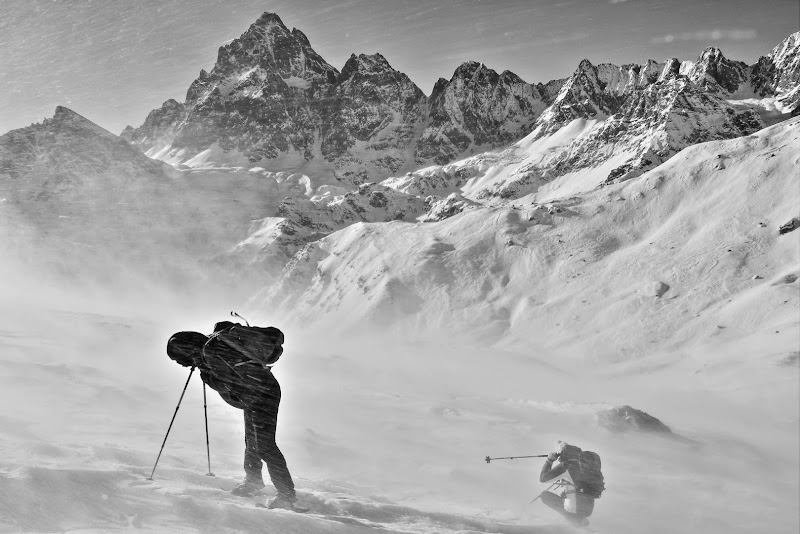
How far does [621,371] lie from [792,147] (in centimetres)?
4241

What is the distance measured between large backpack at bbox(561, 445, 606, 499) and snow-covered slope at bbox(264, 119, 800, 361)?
54.3 meters

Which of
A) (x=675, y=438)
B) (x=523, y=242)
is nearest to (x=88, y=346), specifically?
(x=675, y=438)

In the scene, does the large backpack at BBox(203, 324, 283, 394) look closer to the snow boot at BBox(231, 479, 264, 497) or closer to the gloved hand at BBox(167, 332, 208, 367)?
the gloved hand at BBox(167, 332, 208, 367)

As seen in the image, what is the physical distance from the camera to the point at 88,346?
19016 mm

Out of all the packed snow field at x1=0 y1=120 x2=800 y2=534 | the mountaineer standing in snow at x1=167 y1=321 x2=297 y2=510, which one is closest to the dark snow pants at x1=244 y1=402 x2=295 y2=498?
the mountaineer standing in snow at x1=167 y1=321 x2=297 y2=510

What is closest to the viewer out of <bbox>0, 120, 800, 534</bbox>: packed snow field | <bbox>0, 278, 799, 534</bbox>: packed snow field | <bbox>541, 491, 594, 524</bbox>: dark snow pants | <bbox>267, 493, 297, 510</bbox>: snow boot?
<bbox>0, 278, 799, 534</bbox>: packed snow field

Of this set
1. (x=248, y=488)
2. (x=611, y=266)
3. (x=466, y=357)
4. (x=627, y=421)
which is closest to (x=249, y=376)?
(x=248, y=488)

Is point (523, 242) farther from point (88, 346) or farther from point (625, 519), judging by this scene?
point (625, 519)

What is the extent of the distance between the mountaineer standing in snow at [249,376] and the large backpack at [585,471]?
4000mm

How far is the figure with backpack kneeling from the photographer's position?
28.1 feet

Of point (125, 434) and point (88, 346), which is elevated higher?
point (88, 346)

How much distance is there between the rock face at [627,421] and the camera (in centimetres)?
1977

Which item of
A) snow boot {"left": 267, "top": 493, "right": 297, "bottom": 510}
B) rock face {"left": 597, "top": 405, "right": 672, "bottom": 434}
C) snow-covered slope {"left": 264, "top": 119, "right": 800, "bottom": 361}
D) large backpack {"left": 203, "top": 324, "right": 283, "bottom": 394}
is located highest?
snow-covered slope {"left": 264, "top": 119, "right": 800, "bottom": 361}

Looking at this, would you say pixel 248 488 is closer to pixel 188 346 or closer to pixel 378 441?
pixel 188 346
